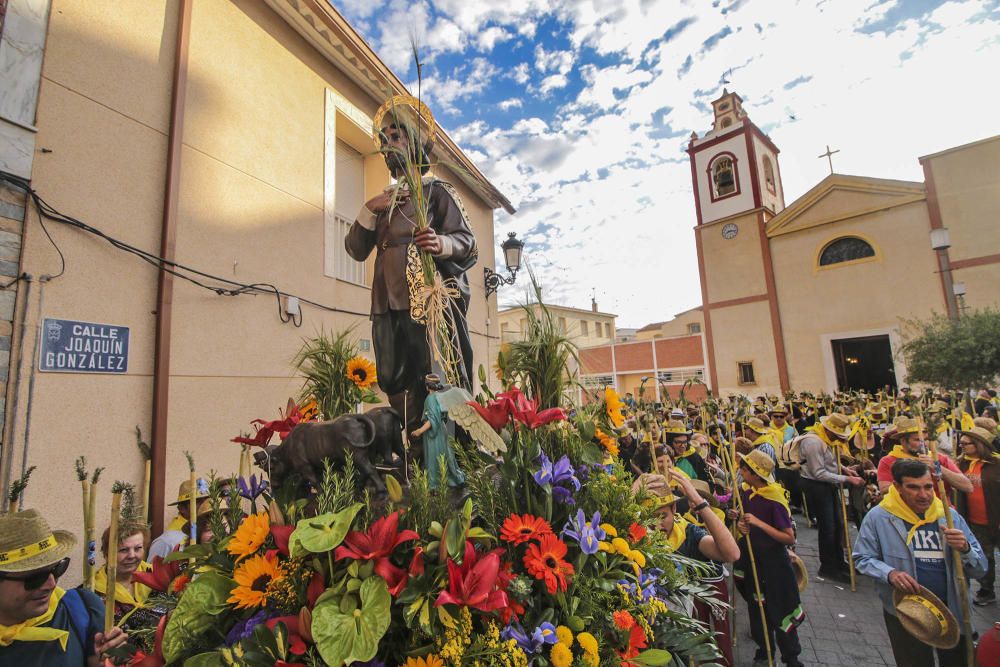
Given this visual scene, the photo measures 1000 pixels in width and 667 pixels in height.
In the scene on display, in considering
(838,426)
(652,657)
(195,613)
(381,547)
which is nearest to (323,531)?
(381,547)

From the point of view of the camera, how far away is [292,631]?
1358mm

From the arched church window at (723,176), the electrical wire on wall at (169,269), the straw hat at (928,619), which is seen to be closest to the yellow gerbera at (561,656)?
the straw hat at (928,619)

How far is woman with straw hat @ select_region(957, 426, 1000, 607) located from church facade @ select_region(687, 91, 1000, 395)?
558 inches

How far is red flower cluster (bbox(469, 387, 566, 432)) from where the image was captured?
1.80m

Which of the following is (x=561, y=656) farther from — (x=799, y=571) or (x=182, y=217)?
(x=182, y=217)

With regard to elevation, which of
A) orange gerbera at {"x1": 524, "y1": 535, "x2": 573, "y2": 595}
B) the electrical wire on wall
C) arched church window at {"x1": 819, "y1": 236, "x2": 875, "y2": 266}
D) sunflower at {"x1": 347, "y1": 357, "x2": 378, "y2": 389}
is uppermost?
arched church window at {"x1": 819, "y1": 236, "x2": 875, "y2": 266}

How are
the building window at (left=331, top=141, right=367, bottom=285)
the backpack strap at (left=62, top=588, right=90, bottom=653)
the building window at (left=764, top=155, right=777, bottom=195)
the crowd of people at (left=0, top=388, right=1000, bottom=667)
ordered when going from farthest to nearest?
the building window at (left=764, top=155, right=777, bottom=195) < the building window at (left=331, top=141, right=367, bottom=285) < the backpack strap at (left=62, top=588, right=90, bottom=653) < the crowd of people at (left=0, top=388, right=1000, bottom=667)

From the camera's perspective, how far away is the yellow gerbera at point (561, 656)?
4.59ft

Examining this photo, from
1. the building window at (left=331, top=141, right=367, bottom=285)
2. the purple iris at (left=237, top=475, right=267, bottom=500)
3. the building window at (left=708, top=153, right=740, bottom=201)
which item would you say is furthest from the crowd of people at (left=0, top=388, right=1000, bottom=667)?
the building window at (left=708, top=153, right=740, bottom=201)

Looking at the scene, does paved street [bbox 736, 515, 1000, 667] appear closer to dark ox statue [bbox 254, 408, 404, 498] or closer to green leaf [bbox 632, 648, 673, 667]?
green leaf [bbox 632, 648, 673, 667]

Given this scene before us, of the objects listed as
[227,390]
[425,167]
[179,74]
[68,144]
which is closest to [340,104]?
[179,74]

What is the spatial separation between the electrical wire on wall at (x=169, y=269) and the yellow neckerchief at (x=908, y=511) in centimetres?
671

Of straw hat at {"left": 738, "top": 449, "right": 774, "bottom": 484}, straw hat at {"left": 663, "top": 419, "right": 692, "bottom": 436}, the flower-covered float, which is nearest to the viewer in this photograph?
the flower-covered float

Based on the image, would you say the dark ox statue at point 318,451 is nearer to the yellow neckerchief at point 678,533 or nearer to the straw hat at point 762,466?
the yellow neckerchief at point 678,533
